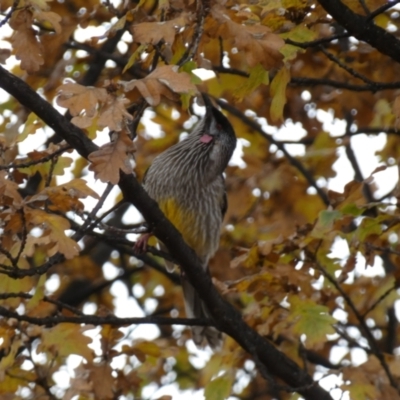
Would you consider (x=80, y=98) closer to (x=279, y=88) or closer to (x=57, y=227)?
(x=57, y=227)

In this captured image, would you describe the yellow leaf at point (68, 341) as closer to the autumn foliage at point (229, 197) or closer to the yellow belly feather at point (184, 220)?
the autumn foliage at point (229, 197)

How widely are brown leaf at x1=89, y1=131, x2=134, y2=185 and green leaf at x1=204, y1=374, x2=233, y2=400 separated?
2.30 meters

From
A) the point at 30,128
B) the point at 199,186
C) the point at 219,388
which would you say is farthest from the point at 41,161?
the point at 199,186

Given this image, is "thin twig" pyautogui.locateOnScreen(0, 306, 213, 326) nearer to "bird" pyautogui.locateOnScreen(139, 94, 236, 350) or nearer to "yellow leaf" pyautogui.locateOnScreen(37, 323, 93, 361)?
"yellow leaf" pyautogui.locateOnScreen(37, 323, 93, 361)

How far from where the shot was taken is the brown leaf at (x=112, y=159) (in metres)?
3.45

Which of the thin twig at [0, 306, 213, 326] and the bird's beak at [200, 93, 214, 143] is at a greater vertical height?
the bird's beak at [200, 93, 214, 143]

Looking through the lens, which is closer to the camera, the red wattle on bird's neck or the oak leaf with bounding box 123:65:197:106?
the oak leaf with bounding box 123:65:197:106

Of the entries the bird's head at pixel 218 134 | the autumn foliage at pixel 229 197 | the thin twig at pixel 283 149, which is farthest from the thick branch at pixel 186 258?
the thin twig at pixel 283 149

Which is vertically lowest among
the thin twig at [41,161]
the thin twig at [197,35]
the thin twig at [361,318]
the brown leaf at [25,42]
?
the thin twig at [361,318]

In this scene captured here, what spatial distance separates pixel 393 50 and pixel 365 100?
2.98 meters

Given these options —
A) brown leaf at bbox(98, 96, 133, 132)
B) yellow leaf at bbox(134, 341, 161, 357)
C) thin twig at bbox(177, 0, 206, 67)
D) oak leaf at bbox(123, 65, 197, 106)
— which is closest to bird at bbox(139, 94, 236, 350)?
yellow leaf at bbox(134, 341, 161, 357)

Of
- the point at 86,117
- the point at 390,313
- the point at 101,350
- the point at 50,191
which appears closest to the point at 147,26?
the point at 86,117

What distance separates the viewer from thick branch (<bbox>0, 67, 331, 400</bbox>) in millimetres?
3785

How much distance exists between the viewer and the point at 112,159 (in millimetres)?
3479
